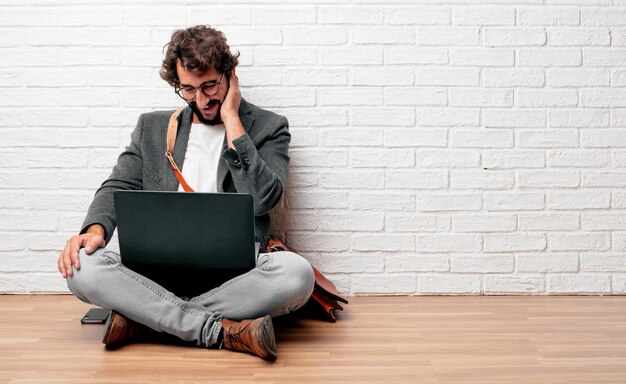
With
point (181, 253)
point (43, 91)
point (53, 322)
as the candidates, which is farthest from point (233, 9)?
point (53, 322)

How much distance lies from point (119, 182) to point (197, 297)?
24.5 inches

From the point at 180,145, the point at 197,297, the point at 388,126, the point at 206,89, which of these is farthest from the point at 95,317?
the point at 388,126

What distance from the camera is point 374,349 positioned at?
214 cm

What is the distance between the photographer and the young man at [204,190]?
2.16 meters

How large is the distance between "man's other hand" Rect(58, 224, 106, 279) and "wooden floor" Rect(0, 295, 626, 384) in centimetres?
25

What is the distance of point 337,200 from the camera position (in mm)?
2916

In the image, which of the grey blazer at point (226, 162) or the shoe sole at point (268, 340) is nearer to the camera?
the shoe sole at point (268, 340)

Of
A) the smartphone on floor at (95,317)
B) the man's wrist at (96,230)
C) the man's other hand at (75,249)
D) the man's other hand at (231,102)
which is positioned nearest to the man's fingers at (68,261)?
the man's other hand at (75,249)

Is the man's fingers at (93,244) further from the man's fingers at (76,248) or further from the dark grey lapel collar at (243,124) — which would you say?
the dark grey lapel collar at (243,124)

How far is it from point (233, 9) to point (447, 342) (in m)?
1.64

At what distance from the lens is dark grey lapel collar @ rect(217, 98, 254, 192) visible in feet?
8.29

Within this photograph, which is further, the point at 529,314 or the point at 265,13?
the point at 265,13

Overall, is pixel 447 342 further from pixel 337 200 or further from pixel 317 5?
pixel 317 5

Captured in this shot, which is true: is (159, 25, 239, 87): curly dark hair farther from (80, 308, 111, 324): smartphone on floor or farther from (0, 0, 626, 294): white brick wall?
(80, 308, 111, 324): smartphone on floor
